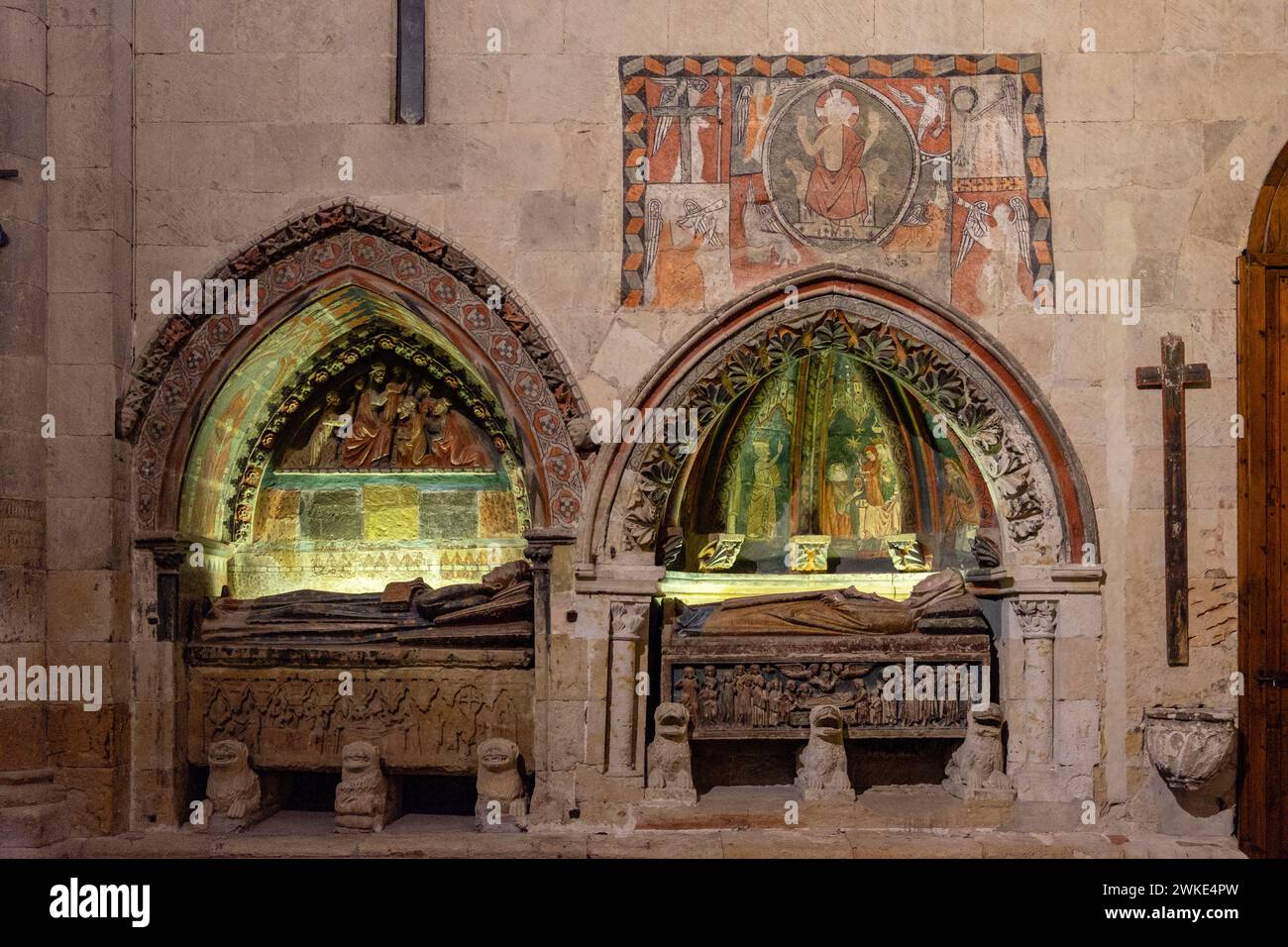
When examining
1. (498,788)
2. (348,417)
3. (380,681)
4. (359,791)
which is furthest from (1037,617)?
(348,417)

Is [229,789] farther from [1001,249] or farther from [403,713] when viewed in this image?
[1001,249]

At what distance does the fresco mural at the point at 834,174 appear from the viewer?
7.01m

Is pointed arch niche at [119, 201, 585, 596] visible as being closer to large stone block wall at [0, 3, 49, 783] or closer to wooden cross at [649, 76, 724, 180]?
large stone block wall at [0, 3, 49, 783]

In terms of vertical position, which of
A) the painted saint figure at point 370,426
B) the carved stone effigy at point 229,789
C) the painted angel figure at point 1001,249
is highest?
the painted angel figure at point 1001,249

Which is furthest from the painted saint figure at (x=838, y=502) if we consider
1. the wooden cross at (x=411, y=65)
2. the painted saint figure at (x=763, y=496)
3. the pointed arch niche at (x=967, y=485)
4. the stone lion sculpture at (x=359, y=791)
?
the wooden cross at (x=411, y=65)

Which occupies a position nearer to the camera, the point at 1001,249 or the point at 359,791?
the point at 359,791

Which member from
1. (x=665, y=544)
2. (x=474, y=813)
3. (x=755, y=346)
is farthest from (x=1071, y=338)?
(x=474, y=813)

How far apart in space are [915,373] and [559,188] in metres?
2.17

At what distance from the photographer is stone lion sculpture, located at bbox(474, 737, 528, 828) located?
6.80 metres

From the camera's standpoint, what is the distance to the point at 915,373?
23.3 ft

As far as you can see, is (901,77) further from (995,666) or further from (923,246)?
(995,666)

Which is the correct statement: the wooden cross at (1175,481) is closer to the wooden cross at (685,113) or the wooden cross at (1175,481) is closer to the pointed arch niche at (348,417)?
the wooden cross at (685,113)

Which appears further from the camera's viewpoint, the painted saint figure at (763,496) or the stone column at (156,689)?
the painted saint figure at (763,496)

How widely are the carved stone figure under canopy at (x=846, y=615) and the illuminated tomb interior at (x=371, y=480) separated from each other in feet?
4.67
